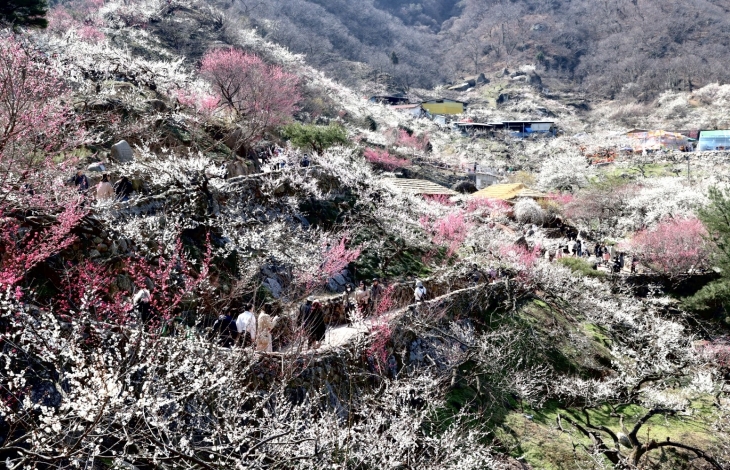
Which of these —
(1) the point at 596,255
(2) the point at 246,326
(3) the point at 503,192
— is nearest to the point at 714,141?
(3) the point at 503,192

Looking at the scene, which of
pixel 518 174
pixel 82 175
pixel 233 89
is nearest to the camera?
pixel 82 175

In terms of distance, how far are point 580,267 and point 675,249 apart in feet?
15.2

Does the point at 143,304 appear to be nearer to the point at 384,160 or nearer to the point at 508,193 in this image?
the point at 508,193

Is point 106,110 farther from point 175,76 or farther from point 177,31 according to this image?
point 177,31

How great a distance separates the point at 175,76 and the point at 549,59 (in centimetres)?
10570

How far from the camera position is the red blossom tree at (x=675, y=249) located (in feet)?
65.0

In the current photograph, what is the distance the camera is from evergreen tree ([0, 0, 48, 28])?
15.7 meters

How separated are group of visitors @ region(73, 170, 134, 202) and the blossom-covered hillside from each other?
0.05 m

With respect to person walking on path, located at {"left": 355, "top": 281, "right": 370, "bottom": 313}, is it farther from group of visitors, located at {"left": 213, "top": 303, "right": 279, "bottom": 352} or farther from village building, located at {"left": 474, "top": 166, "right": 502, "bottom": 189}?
village building, located at {"left": 474, "top": 166, "right": 502, "bottom": 189}

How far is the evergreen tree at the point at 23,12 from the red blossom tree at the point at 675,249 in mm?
27662

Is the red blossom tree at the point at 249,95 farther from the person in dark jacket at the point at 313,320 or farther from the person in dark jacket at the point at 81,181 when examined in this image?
the person in dark jacket at the point at 313,320

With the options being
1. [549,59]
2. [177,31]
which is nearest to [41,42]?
[177,31]

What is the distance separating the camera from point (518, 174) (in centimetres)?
4234

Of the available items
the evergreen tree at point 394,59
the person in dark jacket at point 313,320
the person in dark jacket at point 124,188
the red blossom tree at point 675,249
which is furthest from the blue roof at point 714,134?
the person in dark jacket at point 124,188
